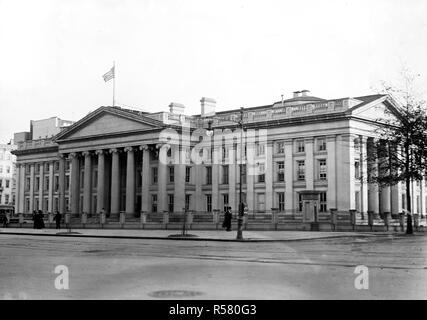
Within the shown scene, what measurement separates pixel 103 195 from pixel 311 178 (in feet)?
93.1

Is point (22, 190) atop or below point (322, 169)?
below

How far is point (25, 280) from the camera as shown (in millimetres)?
13289

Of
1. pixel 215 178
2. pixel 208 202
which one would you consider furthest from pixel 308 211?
pixel 208 202

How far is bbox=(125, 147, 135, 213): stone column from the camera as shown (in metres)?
69.8

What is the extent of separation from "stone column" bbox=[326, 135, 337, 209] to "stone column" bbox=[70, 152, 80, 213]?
3571 centimetres

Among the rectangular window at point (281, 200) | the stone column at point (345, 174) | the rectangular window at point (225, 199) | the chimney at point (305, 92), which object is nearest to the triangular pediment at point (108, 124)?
the rectangular window at point (225, 199)

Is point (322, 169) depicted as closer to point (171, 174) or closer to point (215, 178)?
point (215, 178)

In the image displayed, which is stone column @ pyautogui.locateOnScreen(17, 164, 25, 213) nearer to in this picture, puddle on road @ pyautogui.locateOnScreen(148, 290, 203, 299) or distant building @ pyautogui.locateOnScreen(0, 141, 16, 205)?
distant building @ pyautogui.locateOnScreen(0, 141, 16, 205)

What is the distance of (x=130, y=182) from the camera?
70.3m

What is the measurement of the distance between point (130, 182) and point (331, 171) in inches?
974

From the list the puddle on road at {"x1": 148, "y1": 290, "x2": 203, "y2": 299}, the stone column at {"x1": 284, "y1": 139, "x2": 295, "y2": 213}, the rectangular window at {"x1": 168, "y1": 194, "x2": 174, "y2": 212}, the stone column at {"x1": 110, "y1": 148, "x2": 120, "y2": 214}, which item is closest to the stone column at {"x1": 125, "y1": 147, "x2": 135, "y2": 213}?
the stone column at {"x1": 110, "y1": 148, "x2": 120, "y2": 214}

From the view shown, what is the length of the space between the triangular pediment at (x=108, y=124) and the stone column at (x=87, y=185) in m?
Answer: 2.87

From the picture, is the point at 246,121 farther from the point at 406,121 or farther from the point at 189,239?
the point at 189,239

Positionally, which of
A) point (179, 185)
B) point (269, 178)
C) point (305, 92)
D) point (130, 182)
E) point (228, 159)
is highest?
point (305, 92)
